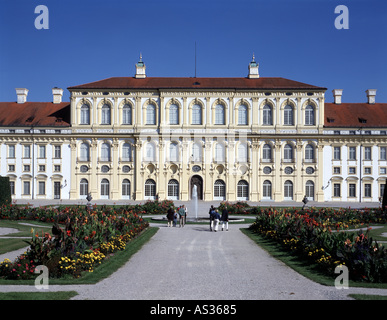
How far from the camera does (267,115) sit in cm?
5009

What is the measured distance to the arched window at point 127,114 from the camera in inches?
1987

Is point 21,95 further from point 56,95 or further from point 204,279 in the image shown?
point 204,279

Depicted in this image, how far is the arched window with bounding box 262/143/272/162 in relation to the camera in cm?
5000

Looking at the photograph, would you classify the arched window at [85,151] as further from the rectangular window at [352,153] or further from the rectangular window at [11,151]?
the rectangular window at [352,153]

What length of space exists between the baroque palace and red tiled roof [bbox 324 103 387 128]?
0.27m

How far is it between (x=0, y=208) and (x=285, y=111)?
33794 millimetres

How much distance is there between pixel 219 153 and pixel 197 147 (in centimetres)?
272

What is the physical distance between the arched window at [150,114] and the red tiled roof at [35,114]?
381 inches

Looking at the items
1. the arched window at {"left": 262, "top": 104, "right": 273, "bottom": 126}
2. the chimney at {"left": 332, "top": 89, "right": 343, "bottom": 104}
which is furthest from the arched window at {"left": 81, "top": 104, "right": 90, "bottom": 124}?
the chimney at {"left": 332, "top": 89, "right": 343, "bottom": 104}

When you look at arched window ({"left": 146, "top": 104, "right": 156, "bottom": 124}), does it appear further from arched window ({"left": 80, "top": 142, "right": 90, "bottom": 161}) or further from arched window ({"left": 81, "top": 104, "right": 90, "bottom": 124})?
arched window ({"left": 80, "top": 142, "right": 90, "bottom": 161})
